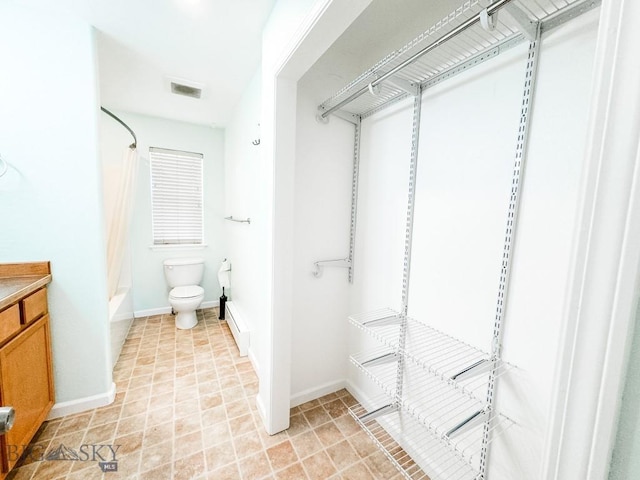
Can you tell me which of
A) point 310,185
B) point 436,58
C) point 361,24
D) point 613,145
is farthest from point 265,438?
point 361,24

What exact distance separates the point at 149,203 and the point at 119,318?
1.37 m

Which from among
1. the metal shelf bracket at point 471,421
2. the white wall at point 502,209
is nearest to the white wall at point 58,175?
the white wall at point 502,209

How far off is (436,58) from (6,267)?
2533 mm

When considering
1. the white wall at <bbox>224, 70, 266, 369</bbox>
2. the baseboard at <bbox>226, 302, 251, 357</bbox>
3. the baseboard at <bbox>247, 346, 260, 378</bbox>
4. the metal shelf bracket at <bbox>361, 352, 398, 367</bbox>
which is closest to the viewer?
the metal shelf bracket at <bbox>361, 352, 398, 367</bbox>

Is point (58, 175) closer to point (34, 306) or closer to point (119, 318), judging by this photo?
point (34, 306)

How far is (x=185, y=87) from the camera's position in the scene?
233cm

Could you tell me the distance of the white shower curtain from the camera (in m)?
2.46

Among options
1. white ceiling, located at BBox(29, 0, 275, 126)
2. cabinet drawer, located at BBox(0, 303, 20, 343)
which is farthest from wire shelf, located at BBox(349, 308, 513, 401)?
white ceiling, located at BBox(29, 0, 275, 126)

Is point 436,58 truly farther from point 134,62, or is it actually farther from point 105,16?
point 134,62

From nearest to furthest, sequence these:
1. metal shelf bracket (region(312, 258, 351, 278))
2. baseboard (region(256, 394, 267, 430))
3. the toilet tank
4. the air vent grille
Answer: baseboard (region(256, 394, 267, 430)) < metal shelf bracket (region(312, 258, 351, 278)) < the air vent grille < the toilet tank

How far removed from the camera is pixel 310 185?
5.65 ft

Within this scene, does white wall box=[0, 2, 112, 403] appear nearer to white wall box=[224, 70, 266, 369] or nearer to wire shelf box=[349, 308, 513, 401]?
white wall box=[224, 70, 266, 369]

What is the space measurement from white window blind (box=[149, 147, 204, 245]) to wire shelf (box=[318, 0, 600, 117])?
2.35 meters

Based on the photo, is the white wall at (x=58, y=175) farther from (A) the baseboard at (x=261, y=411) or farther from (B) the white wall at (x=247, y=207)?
(A) the baseboard at (x=261, y=411)
